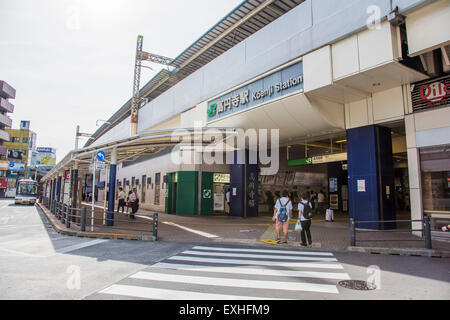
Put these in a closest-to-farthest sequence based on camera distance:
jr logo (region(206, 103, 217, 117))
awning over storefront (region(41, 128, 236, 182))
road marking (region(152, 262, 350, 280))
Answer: road marking (region(152, 262, 350, 280)) < awning over storefront (region(41, 128, 236, 182)) < jr logo (region(206, 103, 217, 117))

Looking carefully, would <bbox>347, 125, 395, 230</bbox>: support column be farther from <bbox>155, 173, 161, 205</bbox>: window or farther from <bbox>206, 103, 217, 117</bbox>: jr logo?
<bbox>155, 173, 161, 205</bbox>: window

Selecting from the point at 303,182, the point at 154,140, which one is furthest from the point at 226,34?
the point at 303,182

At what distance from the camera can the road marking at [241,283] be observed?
525 centimetres

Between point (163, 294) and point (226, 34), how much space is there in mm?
18321

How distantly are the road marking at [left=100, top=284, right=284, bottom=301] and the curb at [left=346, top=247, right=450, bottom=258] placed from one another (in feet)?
17.9

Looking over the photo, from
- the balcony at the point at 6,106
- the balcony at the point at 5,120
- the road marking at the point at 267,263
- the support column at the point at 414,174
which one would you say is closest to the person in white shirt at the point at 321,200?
the support column at the point at 414,174

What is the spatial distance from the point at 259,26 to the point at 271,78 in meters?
6.60

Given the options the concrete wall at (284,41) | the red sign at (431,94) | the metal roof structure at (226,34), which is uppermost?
the metal roof structure at (226,34)

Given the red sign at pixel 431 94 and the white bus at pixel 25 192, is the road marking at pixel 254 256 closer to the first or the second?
the red sign at pixel 431 94

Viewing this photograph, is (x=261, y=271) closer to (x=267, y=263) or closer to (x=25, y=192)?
(x=267, y=263)

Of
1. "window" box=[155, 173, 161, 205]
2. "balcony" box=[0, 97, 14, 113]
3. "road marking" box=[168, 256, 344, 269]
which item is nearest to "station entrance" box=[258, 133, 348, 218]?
"window" box=[155, 173, 161, 205]

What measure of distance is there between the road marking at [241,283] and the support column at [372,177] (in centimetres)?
807

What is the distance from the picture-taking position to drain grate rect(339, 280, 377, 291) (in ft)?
17.2

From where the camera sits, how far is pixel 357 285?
17.9 ft
